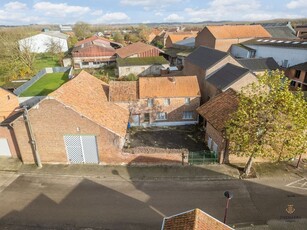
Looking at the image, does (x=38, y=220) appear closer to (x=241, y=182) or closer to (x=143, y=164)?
(x=143, y=164)

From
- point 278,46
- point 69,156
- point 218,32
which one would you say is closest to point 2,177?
point 69,156

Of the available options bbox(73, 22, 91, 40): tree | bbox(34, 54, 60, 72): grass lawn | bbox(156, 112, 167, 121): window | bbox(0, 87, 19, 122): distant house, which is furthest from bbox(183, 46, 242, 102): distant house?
bbox(73, 22, 91, 40): tree

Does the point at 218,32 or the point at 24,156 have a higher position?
the point at 218,32

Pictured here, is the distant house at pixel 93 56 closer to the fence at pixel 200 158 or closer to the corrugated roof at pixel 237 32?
the corrugated roof at pixel 237 32

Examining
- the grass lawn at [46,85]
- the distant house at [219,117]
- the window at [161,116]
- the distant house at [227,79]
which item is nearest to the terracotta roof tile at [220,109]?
the distant house at [219,117]

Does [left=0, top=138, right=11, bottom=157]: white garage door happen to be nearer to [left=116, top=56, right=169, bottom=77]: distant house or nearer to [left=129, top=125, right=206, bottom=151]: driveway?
[left=129, top=125, right=206, bottom=151]: driveway
